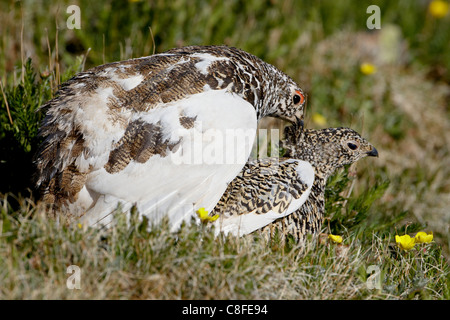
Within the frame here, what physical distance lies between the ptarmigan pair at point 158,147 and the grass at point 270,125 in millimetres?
168

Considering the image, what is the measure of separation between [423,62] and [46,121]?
17.3ft

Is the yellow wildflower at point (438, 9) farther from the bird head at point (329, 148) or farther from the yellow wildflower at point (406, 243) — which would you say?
the yellow wildflower at point (406, 243)

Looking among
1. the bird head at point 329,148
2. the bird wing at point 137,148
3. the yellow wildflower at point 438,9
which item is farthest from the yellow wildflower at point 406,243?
the yellow wildflower at point 438,9

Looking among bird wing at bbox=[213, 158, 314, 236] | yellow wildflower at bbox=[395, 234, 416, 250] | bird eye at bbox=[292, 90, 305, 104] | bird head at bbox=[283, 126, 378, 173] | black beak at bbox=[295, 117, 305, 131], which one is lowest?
yellow wildflower at bbox=[395, 234, 416, 250]

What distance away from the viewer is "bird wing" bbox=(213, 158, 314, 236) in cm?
307

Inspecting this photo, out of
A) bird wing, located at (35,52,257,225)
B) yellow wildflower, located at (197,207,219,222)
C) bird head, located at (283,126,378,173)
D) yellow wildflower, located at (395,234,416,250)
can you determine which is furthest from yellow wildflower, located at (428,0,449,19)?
yellow wildflower, located at (197,207,219,222)

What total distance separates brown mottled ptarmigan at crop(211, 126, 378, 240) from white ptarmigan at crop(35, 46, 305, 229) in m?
0.22

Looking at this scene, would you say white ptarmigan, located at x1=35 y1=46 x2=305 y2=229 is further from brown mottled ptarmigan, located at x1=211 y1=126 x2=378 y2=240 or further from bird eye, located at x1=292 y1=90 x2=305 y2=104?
bird eye, located at x1=292 y1=90 x2=305 y2=104

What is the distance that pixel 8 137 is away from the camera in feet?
11.6

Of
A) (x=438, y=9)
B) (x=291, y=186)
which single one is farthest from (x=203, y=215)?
(x=438, y=9)

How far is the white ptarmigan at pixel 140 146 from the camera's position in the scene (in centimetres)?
278

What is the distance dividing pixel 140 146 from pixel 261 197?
76cm
